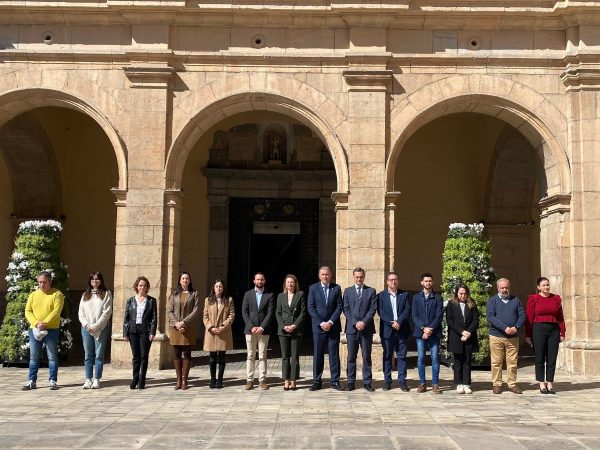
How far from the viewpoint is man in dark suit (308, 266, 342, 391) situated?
28.5 feet

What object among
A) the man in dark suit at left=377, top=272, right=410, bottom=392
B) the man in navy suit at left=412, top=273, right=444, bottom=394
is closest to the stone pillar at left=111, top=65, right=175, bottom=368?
the man in dark suit at left=377, top=272, right=410, bottom=392

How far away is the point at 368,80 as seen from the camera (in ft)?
34.2

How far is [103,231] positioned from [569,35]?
980 centimetres

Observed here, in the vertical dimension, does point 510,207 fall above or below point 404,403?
above

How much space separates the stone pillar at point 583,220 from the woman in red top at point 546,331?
1649 millimetres

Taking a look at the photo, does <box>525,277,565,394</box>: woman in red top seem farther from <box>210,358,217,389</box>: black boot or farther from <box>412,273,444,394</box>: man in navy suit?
<box>210,358,217,389</box>: black boot

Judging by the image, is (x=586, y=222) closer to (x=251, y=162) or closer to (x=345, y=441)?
(x=345, y=441)

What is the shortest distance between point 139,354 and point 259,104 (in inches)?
176

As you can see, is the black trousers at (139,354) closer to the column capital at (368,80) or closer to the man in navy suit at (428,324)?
the man in navy suit at (428,324)

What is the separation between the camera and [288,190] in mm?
14633

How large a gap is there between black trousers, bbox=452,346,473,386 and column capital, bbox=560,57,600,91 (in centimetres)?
474

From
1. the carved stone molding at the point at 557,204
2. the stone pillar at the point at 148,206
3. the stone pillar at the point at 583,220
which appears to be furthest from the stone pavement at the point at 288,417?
the carved stone molding at the point at 557,204

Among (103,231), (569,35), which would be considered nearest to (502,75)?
(569,35)

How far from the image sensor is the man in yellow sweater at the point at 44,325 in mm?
8562
